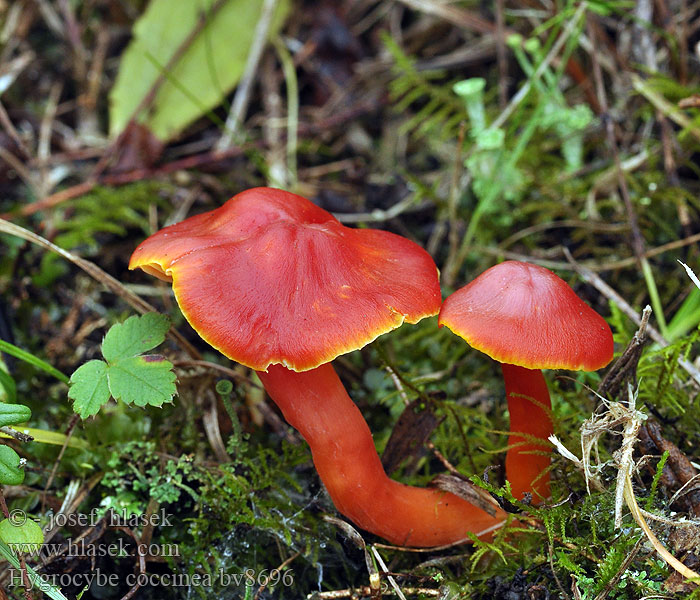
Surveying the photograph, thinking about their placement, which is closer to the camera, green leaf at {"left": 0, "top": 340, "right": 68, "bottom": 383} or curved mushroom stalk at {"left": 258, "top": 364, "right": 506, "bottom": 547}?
curved mushroom stalk at {"left": 258, "top": 364, "right": 506, "bottom": 547}

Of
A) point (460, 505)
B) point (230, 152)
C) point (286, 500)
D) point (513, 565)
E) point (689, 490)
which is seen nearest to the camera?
point (689, 490)

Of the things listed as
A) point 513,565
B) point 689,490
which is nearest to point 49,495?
point 513,565

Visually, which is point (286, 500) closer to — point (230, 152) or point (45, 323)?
point (45, 323)

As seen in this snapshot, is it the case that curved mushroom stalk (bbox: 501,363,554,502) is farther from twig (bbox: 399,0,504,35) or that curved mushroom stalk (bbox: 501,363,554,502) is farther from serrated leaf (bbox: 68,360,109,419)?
twig (bbox: 399,0,504,35)

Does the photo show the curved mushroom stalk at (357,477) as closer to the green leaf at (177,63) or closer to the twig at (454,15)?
the green leaf at (177,63)

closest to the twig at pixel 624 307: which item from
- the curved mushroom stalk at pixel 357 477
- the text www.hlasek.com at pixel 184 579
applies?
the curved mushroom stalk at pixel 357 477

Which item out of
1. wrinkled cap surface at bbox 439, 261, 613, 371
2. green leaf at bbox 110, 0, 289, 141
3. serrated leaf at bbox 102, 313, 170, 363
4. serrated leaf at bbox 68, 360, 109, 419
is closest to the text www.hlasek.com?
serrated leaf at bbox 68, 360, 109, 419
